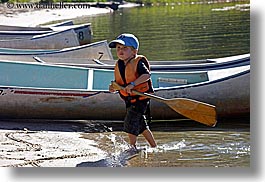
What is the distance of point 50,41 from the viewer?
33.2ft

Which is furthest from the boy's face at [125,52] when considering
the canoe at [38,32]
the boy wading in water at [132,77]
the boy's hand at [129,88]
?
the canoe at [38,32]

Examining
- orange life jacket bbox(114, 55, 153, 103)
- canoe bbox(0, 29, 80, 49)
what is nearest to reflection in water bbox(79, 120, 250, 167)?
orange life jacket bbox(114, 55, 153, 103)

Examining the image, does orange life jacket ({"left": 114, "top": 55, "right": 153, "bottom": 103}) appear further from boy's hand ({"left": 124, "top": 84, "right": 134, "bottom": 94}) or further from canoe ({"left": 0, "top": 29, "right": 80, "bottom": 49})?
canoe ({"left": 0, "top": 29, "right": 80, "bottom": 49})

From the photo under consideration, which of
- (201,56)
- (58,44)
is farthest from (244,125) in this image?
(201,56)

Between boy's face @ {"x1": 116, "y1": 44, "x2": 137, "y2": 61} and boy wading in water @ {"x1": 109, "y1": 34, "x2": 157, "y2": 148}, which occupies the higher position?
boy's face @ {"x1": 116, "y1": 44, "x2": 137, "y2": 61}

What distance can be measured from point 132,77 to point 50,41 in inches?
253

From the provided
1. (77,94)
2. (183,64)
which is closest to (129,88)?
(77,94)

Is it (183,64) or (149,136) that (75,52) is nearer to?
(183,64)

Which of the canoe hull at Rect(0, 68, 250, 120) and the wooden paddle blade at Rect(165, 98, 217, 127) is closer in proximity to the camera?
the wooden paddle blade at Rect(165, 98, 217, 127)

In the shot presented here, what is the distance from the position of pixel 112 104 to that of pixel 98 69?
69cm

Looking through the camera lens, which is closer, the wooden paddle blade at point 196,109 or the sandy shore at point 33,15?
the wooden paddle blade at point 196,109

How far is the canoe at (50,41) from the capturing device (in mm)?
9691

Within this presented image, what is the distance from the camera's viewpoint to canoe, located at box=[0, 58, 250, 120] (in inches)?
218

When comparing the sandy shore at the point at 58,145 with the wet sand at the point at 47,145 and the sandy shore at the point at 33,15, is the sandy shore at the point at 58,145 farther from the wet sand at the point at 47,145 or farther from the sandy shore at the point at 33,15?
the sandy shore at the point at 33,15
